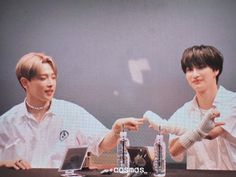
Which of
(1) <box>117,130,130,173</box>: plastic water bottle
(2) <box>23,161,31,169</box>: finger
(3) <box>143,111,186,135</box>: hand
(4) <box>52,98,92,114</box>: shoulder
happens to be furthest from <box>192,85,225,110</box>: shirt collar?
(2) <box>23,161,31,169</box>: finger

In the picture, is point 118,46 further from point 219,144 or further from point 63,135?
point 219,144

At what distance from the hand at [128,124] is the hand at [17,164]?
0.86 m

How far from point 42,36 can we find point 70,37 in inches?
11.3

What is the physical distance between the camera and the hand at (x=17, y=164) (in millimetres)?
3662

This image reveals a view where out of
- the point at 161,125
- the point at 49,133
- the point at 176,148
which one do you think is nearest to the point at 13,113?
the point at 49,133

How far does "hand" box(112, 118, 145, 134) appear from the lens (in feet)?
12.4

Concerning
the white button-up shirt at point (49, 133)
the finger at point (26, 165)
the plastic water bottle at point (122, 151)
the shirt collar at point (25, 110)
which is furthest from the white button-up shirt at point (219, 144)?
the finger at point (26, 165)

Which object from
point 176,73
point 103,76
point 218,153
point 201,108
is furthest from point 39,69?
point 218,153

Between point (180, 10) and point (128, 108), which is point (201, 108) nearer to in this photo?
point (128, 108)

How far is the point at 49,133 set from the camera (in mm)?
3928

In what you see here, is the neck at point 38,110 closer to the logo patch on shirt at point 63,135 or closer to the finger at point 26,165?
the logo patch on shirt at point 63,135

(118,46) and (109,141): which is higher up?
(118,46)

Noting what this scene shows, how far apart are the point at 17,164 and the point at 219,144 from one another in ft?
6.00

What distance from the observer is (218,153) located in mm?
3678
